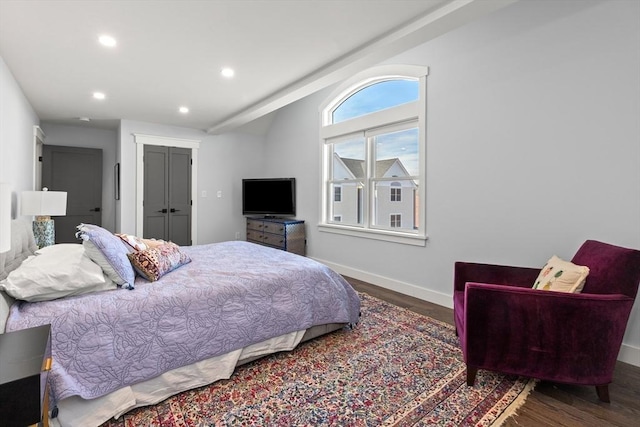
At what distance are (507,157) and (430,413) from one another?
7.34ft

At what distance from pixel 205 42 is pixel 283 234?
307 centimetres

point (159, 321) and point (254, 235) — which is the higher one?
point (254, 235)

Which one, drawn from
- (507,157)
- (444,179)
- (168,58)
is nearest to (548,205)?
(507,157)

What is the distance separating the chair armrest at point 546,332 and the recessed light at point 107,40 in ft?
10.6

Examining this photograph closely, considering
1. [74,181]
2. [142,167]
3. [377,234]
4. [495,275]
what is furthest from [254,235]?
[495,275]

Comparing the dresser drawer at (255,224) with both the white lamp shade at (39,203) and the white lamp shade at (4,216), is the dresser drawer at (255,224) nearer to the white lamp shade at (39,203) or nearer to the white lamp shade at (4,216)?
the white lamp shade at (39,203)

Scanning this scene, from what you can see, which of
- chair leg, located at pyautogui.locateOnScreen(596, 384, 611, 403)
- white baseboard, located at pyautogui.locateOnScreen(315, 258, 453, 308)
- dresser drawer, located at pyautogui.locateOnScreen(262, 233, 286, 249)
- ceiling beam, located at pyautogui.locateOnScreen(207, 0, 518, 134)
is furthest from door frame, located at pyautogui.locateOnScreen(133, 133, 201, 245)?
chair leg, located at pyautogui.locateOnScreen(596, 384, 611, 403)

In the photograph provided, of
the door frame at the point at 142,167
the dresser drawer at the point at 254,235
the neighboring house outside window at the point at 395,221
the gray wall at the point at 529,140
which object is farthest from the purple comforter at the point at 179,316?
the door frame at the point at 142,167

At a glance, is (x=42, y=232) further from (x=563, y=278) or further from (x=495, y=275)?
(x=563, y=278)

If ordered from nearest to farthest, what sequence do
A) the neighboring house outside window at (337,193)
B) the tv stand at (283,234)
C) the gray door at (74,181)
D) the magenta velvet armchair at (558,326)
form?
the magenta velvet armchair at (558,326) → the neighboring house outside window at (337,193) → the tv stand at (283,234) → the gray door at (74,181)

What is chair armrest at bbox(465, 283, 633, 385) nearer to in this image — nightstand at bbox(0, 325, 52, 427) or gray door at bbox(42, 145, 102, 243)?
nightstand at bbox(0, 325, 52, 427)

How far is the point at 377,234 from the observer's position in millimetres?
4027

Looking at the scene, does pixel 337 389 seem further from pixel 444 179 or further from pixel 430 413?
pixel 444 179

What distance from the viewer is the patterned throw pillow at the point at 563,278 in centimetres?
186
